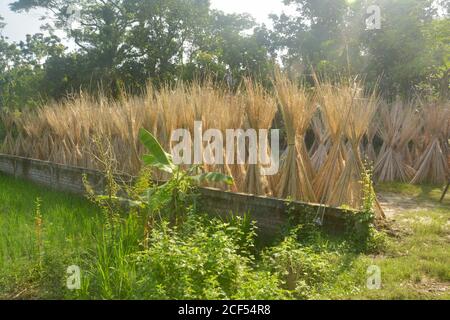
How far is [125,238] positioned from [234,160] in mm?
2193

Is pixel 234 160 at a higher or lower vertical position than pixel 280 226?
higher

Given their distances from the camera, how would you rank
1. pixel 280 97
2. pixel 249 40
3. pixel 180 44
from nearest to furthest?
pixel 280 97 < pixel 249 40 < pixel 180 44

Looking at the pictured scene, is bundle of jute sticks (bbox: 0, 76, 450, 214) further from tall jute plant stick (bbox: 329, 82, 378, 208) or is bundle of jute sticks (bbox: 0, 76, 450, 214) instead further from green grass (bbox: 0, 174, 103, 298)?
green grass (bbox: 0, 174, 103, 298)

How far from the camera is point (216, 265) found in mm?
2971

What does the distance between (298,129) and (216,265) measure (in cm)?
246

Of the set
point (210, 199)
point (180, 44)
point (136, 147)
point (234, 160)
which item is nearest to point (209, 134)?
point (234, 160)

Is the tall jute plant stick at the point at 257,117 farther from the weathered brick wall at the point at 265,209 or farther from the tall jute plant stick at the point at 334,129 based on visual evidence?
the tall jute plant stick at the point at 334,129

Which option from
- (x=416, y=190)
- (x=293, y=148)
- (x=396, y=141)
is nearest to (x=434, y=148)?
(x=396, y=141)

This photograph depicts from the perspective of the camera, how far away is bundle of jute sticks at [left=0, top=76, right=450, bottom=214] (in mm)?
4734

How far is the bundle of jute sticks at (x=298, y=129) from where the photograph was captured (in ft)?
15.5

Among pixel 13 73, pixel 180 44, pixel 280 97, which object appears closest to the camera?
pixel 280 97

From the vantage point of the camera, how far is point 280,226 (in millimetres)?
4492

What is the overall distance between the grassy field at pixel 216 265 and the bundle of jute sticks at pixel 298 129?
0.81m
